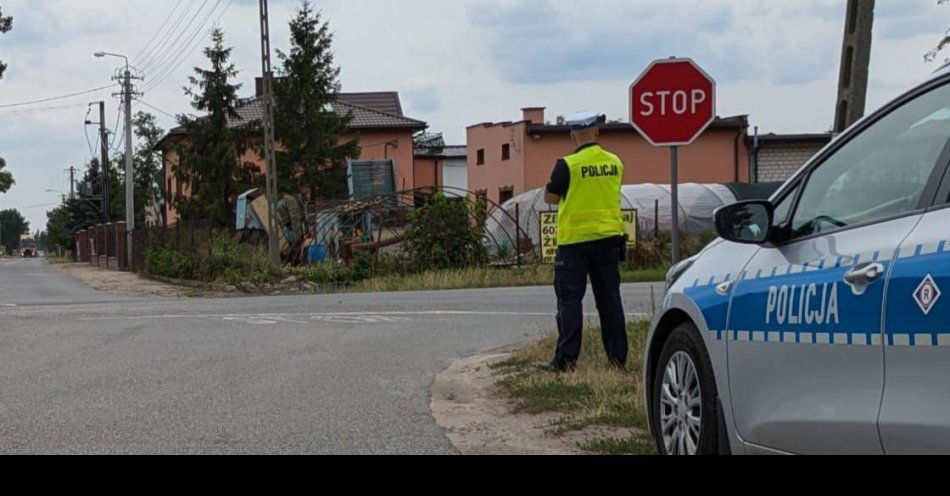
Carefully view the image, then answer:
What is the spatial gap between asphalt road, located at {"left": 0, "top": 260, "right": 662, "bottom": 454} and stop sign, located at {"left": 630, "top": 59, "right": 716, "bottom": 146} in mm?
2846

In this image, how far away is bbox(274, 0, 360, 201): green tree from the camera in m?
47.4

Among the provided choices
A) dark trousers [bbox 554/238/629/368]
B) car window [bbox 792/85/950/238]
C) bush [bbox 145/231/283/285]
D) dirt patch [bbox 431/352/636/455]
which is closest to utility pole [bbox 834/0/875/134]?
dark trousers [bbox 554/238/629/368]

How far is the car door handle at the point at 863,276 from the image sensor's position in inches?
143

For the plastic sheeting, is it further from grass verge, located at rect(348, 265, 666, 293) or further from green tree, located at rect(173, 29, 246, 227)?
green tree, located at rect(173, 29, 246, 227)

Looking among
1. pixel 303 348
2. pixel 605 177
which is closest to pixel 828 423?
pixel 605 177

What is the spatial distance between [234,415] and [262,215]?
92.6 feet

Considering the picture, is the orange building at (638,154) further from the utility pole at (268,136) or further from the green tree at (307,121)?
the utility pole at (268,136)

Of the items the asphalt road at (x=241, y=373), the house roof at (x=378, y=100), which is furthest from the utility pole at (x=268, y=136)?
the house roof at (x=378, y=100)

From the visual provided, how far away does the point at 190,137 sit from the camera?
1865 inches

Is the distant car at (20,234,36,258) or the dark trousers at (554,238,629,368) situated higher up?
the distant car at (20,234,36,258)

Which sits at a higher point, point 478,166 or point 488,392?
point 478,166

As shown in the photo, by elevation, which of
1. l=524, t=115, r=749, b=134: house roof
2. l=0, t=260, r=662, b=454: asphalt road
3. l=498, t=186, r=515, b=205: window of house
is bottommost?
l=0, t=260, r=662, b=454: asphalt road
